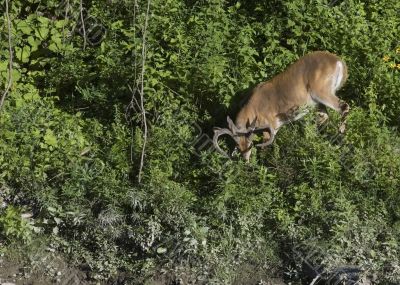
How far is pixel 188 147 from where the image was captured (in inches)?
396

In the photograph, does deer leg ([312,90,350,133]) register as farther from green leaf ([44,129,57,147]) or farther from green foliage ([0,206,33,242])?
green foliage ([0,206,33,242])

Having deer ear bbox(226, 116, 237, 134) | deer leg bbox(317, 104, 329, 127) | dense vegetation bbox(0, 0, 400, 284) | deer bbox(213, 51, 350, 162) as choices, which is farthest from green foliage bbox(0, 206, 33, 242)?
deer leg bbox(317, 104, 329, 127)

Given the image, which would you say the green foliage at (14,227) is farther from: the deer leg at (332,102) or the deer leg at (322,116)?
the deer leg at (332,102)

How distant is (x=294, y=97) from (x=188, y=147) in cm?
152

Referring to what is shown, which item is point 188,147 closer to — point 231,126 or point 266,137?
point 231,126

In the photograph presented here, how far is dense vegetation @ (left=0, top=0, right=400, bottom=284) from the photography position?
30.0ft

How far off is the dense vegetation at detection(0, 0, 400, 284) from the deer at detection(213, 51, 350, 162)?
0.61 ft

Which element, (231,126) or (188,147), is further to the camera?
(231,126)

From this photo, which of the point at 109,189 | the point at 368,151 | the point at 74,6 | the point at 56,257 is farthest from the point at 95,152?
the point at 368,151

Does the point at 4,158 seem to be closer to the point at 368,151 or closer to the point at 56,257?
the point at 56,257

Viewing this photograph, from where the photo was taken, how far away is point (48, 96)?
36.2ft

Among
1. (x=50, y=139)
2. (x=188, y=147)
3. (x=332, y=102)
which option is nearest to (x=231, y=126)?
(x=188, y=147)

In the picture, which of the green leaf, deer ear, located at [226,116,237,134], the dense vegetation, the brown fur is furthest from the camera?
the brown fur

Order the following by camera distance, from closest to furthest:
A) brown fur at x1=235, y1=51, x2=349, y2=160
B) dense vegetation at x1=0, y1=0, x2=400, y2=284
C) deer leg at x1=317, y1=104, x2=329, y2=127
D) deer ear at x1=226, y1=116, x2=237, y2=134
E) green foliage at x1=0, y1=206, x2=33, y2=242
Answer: dense vegetation at x1=0, y1=0, x2=400, y2=284 < green foliage at x1=0, y1=206, x2=33, y2=242 < deer ear at x1=226, y1=116, x2=237, y2=134 < deer leg at x1=317, y1=104, x2=329, y2=127 < brown fur at x1=235, y1=51, x2=349, y2=160
